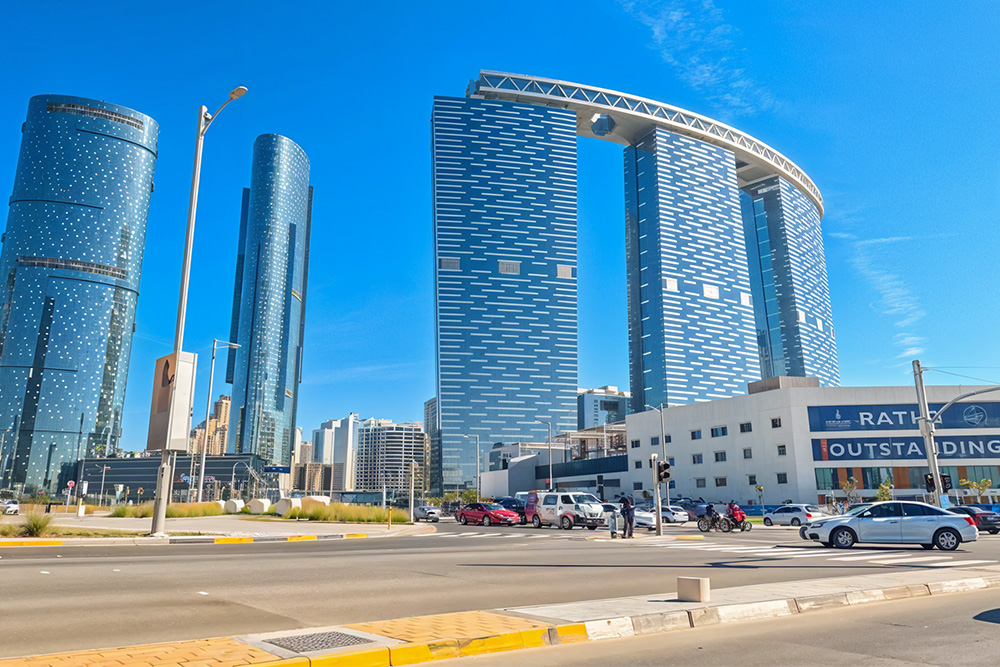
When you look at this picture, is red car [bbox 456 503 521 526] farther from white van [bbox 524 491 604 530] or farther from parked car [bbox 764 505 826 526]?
parked car [bbox 764 505 826 526]

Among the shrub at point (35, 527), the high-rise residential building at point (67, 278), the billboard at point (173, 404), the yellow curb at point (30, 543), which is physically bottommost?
the yellow curb at point (30, 543)

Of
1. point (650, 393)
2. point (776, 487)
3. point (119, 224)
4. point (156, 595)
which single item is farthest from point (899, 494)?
point (119, 224)

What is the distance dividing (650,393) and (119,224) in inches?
5392

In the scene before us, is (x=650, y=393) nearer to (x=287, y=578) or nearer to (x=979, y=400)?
(x=979, y=400)

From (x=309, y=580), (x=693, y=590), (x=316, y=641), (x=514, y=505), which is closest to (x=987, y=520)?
(x=514, y=505)

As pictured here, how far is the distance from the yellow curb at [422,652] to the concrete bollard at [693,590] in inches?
151

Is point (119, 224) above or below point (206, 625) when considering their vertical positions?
above

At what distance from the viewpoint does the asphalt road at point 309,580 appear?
721cm

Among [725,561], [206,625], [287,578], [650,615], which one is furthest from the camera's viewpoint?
[725,561]

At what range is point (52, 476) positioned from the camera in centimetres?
16162

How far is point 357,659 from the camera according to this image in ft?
18.0

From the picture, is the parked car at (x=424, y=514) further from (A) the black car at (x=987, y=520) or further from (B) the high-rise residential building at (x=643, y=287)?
(B) the high-rise residential building at (x=643, y=287)

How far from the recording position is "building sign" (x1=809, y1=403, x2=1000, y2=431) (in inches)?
2532

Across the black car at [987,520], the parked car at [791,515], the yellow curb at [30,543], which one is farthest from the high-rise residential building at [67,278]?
the black car at [987,520]
